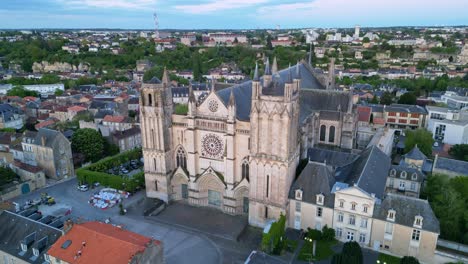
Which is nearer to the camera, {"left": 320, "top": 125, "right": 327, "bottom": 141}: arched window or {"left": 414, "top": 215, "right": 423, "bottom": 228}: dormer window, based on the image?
{"left": 414, "top": 215, "right": 423, "bottom": 228}: dormer window

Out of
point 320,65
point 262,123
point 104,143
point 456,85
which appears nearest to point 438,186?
point 262,123

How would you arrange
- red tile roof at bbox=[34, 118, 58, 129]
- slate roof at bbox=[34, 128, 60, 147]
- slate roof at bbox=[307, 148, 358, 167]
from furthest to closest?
red tile roof at bbox=[34, 118, 58, 129] → slate roof at bbox=[34, 128, 60, 147] → slate roof at bbox=[307, 148, 358, 167]

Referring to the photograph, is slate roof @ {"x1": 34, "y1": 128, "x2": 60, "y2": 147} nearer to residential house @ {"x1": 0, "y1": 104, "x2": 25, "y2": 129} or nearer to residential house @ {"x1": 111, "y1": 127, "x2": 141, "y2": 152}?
residential house @ {"x1": 111, "y1": 127, "x2": 141, "y2": 152}

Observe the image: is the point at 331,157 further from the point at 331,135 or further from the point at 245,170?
the point at 245,170

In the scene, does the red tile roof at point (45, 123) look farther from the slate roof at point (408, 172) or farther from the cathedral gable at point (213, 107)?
the slate roof at point (408, 172)

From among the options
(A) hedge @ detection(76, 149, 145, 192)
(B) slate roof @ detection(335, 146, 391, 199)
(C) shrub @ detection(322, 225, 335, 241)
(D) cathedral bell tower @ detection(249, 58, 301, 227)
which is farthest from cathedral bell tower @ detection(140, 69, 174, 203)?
(B) slate roof @ detection(335, 146, 391, 199)

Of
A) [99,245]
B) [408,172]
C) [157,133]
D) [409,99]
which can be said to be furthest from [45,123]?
[409,99]

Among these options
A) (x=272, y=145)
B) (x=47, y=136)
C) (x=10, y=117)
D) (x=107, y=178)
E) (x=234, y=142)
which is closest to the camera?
(x=272, y=145)
